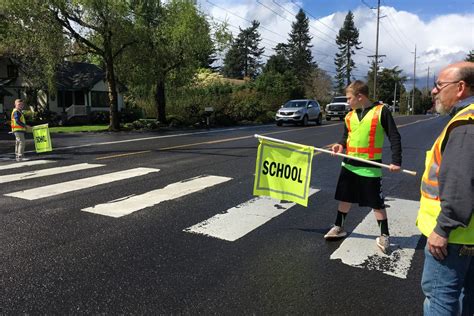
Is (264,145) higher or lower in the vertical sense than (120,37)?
lower

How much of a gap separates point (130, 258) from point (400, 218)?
3.65 m

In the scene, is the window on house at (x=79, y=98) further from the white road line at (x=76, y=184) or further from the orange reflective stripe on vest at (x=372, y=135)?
the orange reflective stripe on vest at (x=372, y=135)

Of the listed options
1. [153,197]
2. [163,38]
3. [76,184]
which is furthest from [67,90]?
[153,197]

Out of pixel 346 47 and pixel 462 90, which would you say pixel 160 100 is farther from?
pixel 346 47

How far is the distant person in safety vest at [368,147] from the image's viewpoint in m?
4.39

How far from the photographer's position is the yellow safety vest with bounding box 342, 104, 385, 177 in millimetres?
4418

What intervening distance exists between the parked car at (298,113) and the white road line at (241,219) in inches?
806

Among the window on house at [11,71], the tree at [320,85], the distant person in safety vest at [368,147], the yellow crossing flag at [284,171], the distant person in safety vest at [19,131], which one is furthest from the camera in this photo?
the tree at [320,85]

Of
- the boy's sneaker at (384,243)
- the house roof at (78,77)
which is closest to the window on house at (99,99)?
the house roof at (78,77)

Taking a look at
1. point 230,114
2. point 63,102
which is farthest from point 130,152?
point 63,102

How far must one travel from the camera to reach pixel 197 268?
4043 millimetres

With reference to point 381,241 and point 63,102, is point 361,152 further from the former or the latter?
point 63,102

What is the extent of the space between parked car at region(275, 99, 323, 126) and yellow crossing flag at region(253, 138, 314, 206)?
879 inches

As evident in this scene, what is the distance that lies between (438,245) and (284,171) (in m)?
2.50
